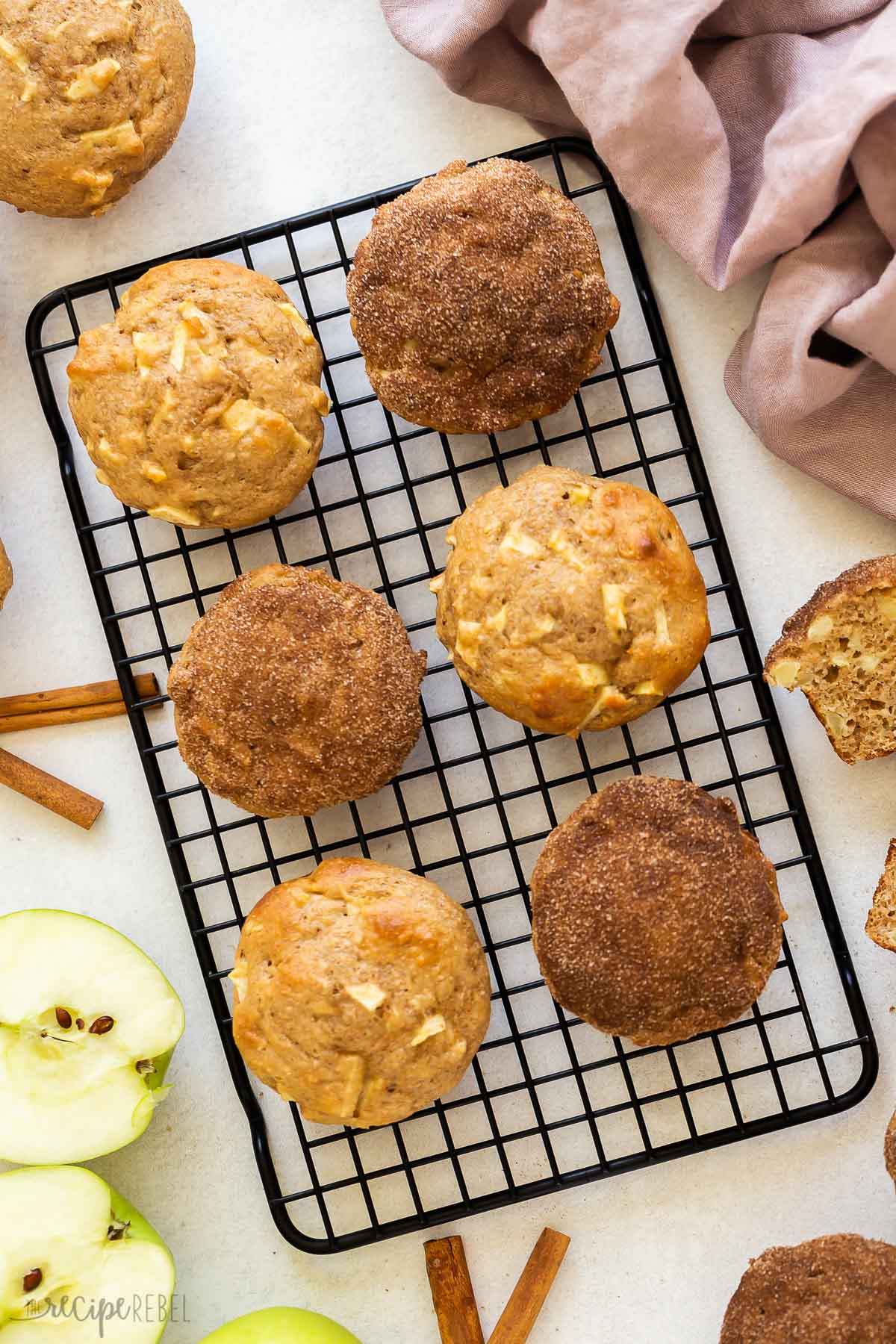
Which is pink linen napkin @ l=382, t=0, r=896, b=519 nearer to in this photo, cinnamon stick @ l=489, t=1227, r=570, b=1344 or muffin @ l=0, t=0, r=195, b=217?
muffin @ l=0, t=0, r=195, b=217

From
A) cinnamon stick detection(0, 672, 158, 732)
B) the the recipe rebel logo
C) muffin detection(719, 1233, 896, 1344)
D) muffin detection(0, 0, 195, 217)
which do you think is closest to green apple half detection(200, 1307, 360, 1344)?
the the recipe rebel logo

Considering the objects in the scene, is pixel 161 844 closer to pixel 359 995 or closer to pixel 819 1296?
pixel 359 995

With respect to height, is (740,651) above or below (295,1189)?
above

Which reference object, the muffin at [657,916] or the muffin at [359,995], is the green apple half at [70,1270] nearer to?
the muffin at [359,995]

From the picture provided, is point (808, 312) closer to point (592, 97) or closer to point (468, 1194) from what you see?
point (592, 97)

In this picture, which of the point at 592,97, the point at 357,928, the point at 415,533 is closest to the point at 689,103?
the point at 592,97

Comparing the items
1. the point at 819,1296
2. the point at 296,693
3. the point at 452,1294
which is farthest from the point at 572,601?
the point at 452,1294

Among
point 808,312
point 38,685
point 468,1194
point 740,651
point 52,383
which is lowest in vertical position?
point 468,1194
